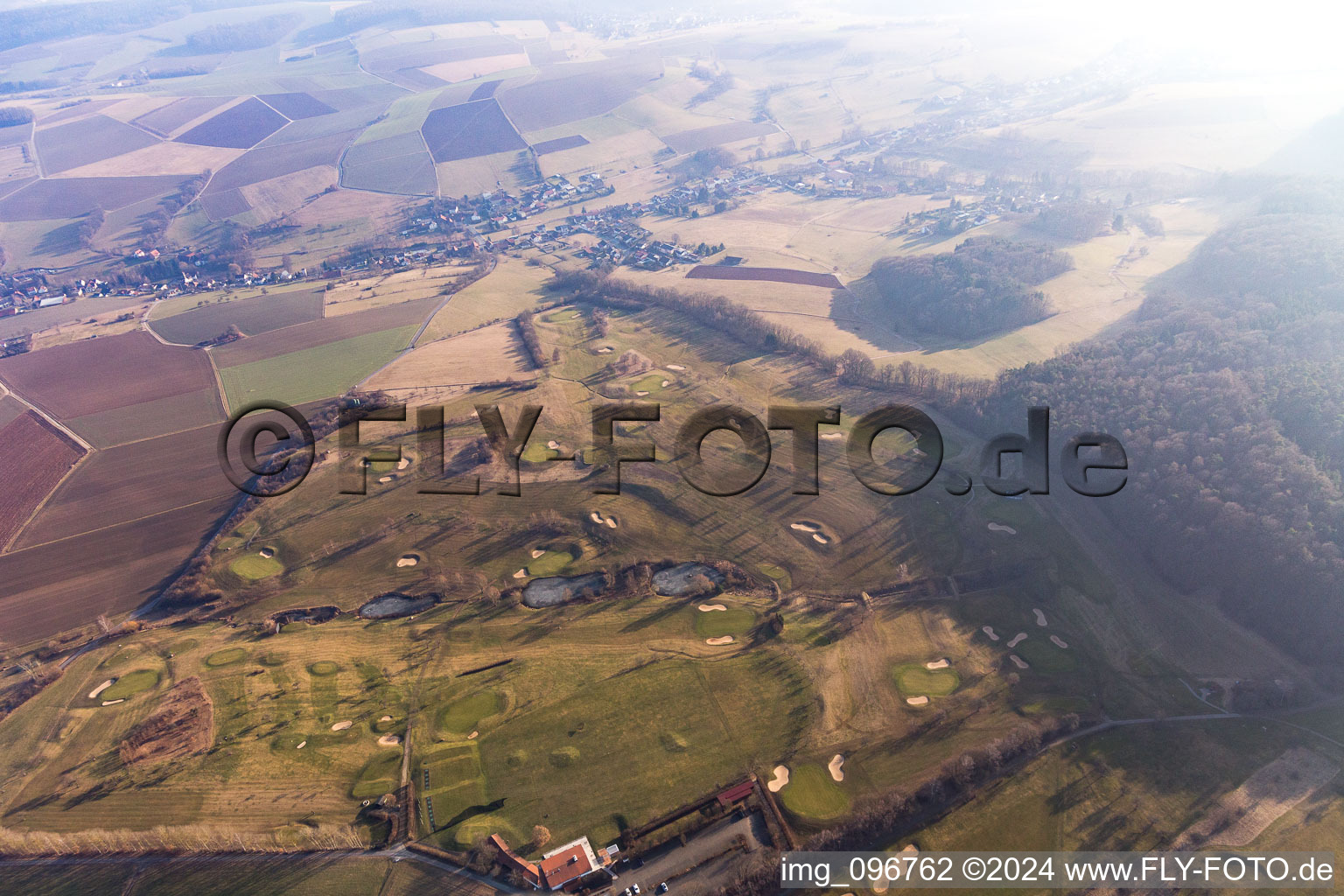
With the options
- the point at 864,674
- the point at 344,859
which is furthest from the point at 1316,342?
the point at 344,859

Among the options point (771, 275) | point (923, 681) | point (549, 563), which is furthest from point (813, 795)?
point (771, 275)

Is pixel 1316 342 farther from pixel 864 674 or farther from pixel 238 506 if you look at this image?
pixel 238 506

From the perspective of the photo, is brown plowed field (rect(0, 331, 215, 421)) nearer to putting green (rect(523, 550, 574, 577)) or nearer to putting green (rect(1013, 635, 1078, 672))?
putting green (rect(523, 550, 574, 577))

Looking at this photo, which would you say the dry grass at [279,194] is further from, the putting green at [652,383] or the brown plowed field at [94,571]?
the putting green at [652,383]

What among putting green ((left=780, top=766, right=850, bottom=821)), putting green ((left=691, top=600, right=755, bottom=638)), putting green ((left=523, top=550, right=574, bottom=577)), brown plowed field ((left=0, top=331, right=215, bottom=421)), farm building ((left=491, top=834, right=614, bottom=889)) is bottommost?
putting green ((left=780, top=766, right=850, bottom=821))

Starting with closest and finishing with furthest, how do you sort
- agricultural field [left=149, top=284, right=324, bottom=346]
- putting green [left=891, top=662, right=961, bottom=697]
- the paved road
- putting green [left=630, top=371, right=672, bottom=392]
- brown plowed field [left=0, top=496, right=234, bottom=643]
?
the paved road → putting green [left=891, top=662, right=961, bottom=697] → brown plowed field [left=0, top=496, right=234, bottom=643] → putting green [left=630, top=371, right=672, bottom=392] → agricultural field [left=149, top=284, right=324, bottom=346]

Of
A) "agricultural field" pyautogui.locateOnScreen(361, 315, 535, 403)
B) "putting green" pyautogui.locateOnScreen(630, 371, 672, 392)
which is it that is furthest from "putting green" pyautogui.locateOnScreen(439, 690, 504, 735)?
"agricultural field" pyautogui.locateOnScreen(361, 315, 535, 403)

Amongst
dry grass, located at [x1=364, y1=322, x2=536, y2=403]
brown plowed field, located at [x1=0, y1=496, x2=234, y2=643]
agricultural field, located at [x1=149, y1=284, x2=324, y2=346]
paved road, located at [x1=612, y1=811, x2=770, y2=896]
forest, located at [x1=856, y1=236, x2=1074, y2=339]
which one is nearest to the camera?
paved road, located at [x1=612, y1=811, x2=770, y2=896]

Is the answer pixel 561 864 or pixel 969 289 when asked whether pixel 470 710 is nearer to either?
pixel 561 864
